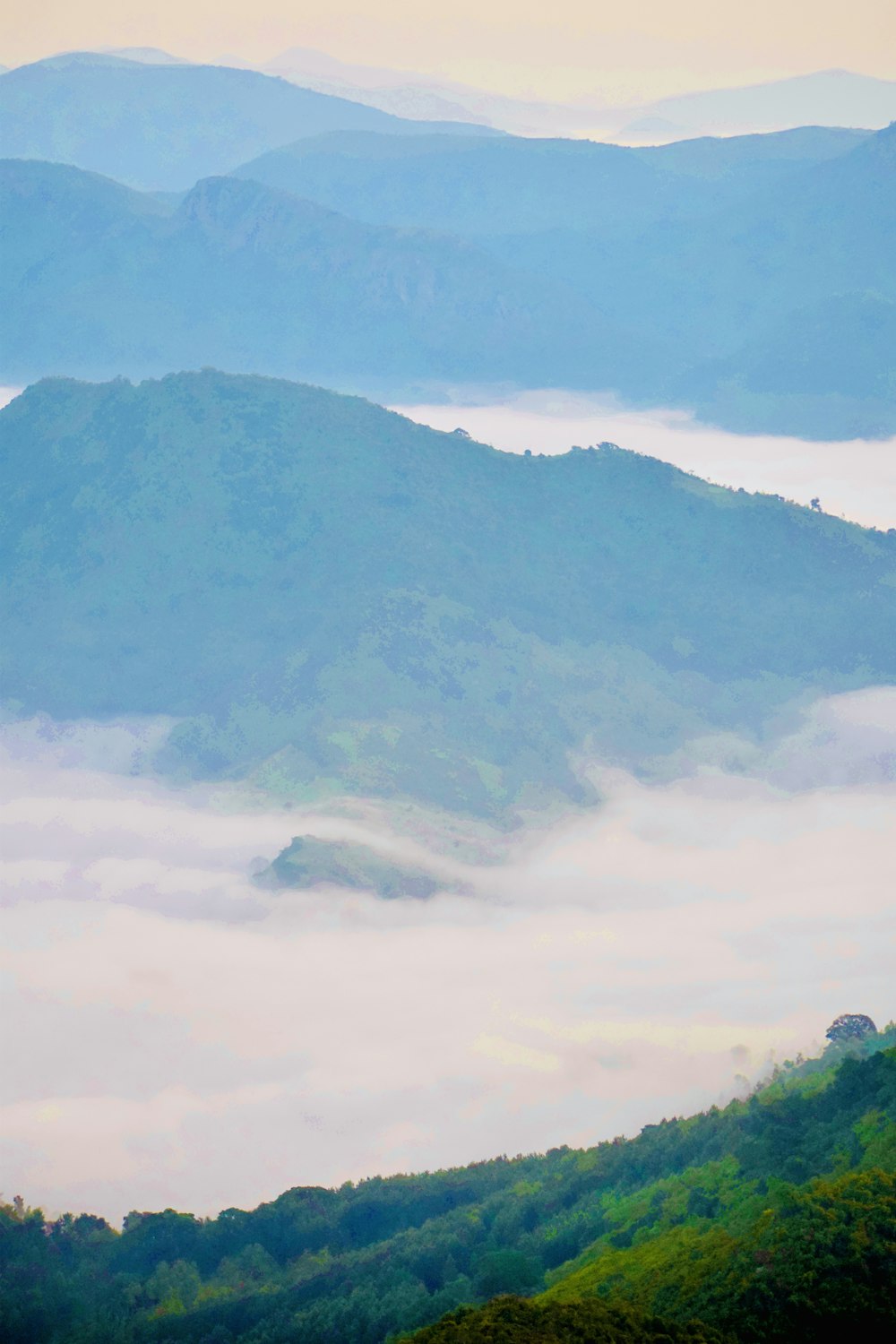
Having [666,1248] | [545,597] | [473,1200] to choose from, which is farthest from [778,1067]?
[545,597]

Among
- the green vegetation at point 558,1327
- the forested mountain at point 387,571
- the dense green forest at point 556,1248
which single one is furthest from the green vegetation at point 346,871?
the green vegetation at point 558,1327

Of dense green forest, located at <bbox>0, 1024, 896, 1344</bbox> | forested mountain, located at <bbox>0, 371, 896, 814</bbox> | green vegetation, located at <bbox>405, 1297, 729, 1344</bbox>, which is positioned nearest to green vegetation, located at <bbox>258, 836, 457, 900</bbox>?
forested mountain, located at <bbox>0, 371, 896, 814</bbox>

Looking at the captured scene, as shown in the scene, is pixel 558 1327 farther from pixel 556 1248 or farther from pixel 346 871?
pixel 346 871

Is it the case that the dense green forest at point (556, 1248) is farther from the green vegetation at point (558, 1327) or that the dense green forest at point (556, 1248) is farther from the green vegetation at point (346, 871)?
the green vegetation at point (346, 871)

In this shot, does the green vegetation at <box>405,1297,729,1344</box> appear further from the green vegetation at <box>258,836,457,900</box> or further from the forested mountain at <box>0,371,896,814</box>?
the forested mountain at <box>0,371,896,814</box>

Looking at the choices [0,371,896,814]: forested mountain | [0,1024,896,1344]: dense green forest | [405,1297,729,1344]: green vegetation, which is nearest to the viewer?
[405,1297,729,1344]: green vegetation

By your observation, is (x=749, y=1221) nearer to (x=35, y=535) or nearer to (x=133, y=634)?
(x=133, y=634)
